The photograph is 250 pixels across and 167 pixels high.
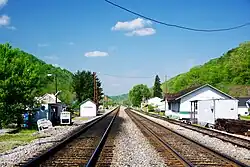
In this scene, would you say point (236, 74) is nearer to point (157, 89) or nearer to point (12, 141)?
point (157, 89)

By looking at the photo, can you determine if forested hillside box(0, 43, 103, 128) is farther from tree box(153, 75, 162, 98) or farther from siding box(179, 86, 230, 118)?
tree box(153, 75, 162, 98)

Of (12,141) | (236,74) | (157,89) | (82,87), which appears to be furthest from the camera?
(157,89)

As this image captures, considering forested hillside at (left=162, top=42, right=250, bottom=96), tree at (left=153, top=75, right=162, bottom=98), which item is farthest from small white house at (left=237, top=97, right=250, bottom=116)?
tree at (left=153, top=75, right=162, bottom=98)

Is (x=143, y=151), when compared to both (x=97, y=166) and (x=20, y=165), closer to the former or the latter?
(x=97, y=166)

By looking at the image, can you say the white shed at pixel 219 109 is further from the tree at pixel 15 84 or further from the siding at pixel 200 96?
the tree at pixel 15 84

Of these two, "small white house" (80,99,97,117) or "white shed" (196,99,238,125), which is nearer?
"white shed" (196,99,238,125)

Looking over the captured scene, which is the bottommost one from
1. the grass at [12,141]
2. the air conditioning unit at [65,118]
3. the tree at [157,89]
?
the grass at [12,141]

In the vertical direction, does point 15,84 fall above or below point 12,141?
above

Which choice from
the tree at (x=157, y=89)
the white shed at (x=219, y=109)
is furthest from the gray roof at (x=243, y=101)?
the tree at (x=157, y=89)

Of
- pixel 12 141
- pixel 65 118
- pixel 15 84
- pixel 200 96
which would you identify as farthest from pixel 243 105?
pixel 12 141

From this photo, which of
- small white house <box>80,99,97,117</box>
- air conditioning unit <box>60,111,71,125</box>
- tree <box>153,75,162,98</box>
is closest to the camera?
air conditioning unit <box>60,111,71,125</box>

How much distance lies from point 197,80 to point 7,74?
98140 mm

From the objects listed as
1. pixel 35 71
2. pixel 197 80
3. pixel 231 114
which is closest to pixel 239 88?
pixel 197 80

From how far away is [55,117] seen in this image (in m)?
41.0
